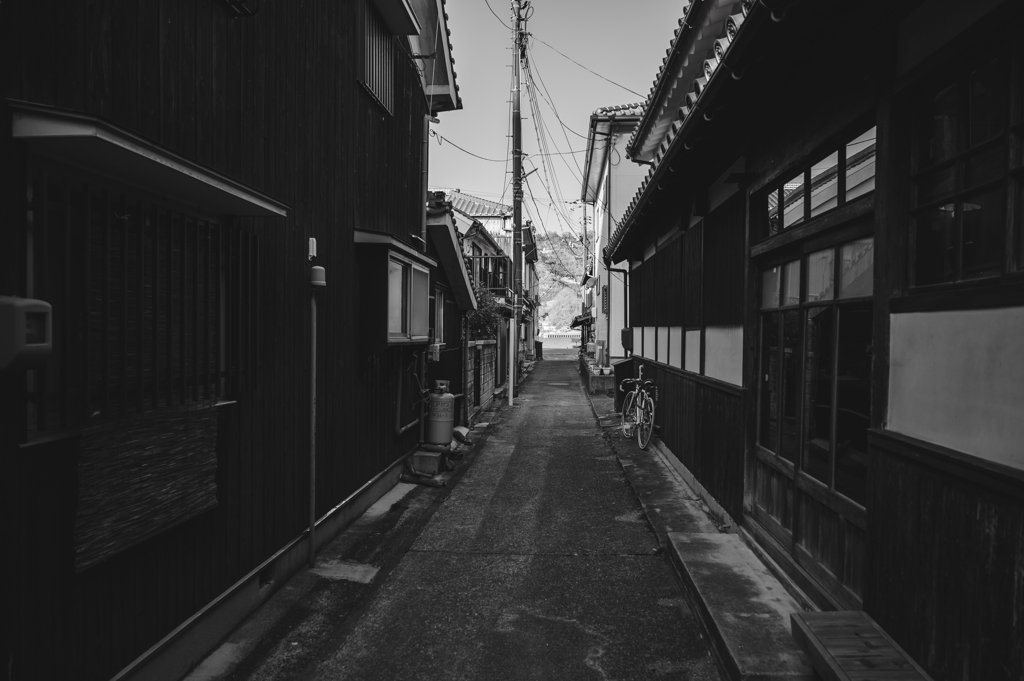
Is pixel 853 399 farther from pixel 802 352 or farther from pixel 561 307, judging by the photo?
pixel 561 307

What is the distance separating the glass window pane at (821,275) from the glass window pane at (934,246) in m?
1.16

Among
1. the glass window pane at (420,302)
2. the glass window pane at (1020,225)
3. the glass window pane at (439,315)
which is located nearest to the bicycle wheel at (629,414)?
the glass window pane at (439,315)

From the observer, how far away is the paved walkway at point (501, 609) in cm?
433

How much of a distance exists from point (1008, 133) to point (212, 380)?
4.95 metres

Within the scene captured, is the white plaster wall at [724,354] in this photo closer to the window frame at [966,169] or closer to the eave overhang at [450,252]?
the window frame at [966,169]

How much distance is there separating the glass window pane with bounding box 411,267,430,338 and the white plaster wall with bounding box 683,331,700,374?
412cm

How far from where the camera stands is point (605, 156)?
26.3 m

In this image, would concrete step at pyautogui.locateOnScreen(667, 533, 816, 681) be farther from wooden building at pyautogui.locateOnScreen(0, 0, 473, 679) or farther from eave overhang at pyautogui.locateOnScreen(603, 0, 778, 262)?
eave overhang at pyautogui.locateOnScreen(603, 0, 778, 262)

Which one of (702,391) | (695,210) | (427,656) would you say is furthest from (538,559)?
(695,210)

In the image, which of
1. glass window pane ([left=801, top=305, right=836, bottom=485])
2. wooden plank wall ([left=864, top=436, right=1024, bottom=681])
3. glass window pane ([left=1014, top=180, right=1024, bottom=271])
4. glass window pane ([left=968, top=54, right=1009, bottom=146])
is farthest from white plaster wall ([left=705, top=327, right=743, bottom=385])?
glass window pane ([left=1014, top=180, right=1024, bottom=271])

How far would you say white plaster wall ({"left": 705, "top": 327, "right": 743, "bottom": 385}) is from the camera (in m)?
6.65

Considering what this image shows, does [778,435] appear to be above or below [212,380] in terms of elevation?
below

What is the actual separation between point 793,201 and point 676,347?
5.00 m

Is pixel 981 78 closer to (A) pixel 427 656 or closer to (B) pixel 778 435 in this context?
(B) pixel 778 435
